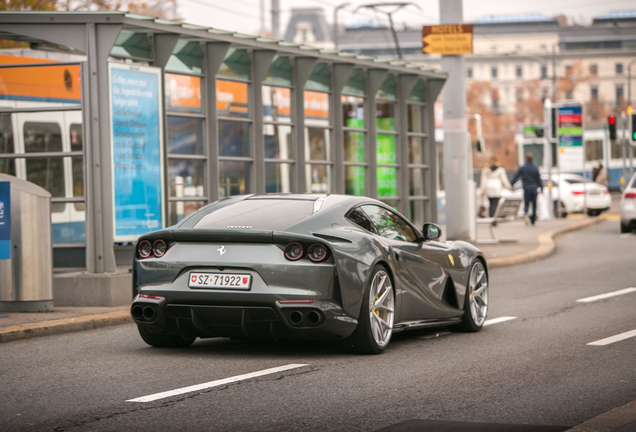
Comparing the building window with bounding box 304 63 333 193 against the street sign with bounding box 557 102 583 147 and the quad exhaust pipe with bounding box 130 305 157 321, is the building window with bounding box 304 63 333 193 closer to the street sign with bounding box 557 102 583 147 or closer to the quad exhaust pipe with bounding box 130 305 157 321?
the quad exhaust pipe with bounding box 130 305 157 321

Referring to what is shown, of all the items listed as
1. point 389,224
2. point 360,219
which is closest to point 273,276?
point 360,219

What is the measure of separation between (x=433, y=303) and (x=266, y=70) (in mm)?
6551

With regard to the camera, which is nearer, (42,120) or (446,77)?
(42,120)

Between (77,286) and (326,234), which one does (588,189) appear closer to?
(77,286)

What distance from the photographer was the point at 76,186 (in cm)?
1220

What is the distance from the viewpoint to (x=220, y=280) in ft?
22.8

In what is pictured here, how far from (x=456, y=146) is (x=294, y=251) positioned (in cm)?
1128

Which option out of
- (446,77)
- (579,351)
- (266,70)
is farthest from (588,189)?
(579,351)

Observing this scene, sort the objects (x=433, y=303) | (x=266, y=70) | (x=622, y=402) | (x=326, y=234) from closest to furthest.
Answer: (x=622, y=402) → (x=326, y=234) → (x=433, y=303) → (x=266, y=70)

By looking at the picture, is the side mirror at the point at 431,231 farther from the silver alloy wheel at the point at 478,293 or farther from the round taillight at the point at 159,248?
the round taillight at the point at 159,248

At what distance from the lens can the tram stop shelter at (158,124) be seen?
10.9 m

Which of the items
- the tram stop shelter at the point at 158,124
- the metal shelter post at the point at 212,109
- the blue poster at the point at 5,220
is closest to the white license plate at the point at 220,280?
the blue poster at the point at 5,220

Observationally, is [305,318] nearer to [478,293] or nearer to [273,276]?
[273,276]

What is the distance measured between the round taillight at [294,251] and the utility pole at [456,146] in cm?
1124
